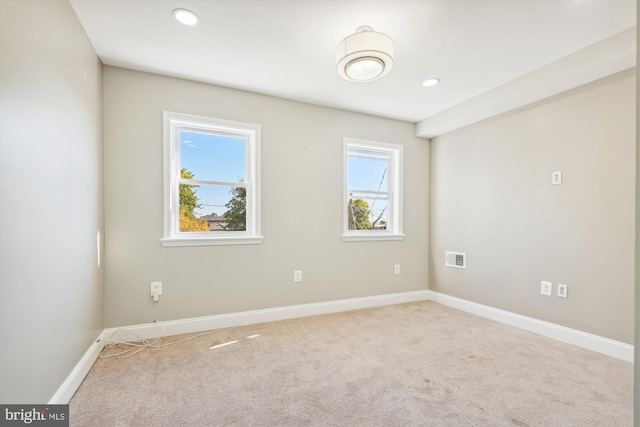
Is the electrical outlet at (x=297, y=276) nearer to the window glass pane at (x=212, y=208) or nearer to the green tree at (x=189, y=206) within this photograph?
the window glass pane at (x=212, y=208)

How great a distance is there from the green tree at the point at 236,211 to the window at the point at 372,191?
1198mm

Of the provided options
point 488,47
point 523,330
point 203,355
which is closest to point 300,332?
point 203,355

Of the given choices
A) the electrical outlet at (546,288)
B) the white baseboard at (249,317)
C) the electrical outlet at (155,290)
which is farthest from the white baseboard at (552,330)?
the electrical outlet at (155,290)

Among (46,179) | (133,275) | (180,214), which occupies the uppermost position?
(46,179)

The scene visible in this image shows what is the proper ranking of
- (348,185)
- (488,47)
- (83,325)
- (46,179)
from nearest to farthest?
1. (46,179)
2. (83,325)
3. (488,47)
4. (348,185)

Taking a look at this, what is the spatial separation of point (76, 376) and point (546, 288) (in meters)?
3.85

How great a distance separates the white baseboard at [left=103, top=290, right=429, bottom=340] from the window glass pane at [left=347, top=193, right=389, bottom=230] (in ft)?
3.03

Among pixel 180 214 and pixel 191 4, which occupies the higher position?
pixel 191 4

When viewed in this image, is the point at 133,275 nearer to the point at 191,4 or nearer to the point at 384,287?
the point at 191,4

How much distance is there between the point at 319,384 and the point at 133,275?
191 cm

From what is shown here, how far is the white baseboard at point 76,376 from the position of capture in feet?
5.36

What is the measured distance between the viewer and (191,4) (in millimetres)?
1850

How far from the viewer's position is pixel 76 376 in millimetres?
1843

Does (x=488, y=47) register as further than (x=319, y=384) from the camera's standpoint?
Yes
